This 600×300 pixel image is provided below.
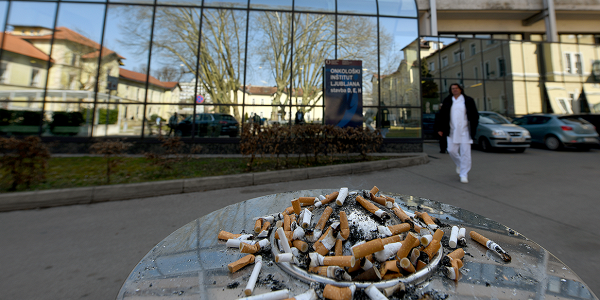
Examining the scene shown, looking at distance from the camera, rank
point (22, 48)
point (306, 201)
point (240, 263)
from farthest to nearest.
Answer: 1. point (22, 48)
2. point (306, 201)
3. point (240, 263)

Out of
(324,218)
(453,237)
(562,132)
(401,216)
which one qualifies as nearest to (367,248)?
(324,218)

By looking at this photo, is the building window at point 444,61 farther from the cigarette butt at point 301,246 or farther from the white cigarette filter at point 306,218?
the cigarette butt at point 301,246

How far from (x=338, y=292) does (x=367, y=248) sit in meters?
0.20

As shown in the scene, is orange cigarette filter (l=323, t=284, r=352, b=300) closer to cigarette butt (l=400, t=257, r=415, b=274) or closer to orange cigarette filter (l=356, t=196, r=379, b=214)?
cigarette butt (l=400, t=257, r=415, b=274)

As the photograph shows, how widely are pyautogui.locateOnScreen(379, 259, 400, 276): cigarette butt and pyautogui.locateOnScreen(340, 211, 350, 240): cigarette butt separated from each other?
0.19 m

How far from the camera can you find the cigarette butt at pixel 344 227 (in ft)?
3.75

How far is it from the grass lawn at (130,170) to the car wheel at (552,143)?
379 inches

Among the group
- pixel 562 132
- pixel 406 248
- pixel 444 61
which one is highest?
pixel 444 61

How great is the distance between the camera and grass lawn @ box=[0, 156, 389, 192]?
17.9ft

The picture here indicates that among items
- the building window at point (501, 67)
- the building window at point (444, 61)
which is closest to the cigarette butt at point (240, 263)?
the building window at point (444, 61)

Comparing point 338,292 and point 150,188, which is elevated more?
point 338,292

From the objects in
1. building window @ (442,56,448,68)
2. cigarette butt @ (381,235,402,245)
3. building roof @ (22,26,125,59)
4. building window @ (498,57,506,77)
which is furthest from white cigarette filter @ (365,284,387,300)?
building window @ (498,57,506,77)

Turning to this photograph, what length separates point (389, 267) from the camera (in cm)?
100

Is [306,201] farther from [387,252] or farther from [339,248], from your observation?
[387,252]
